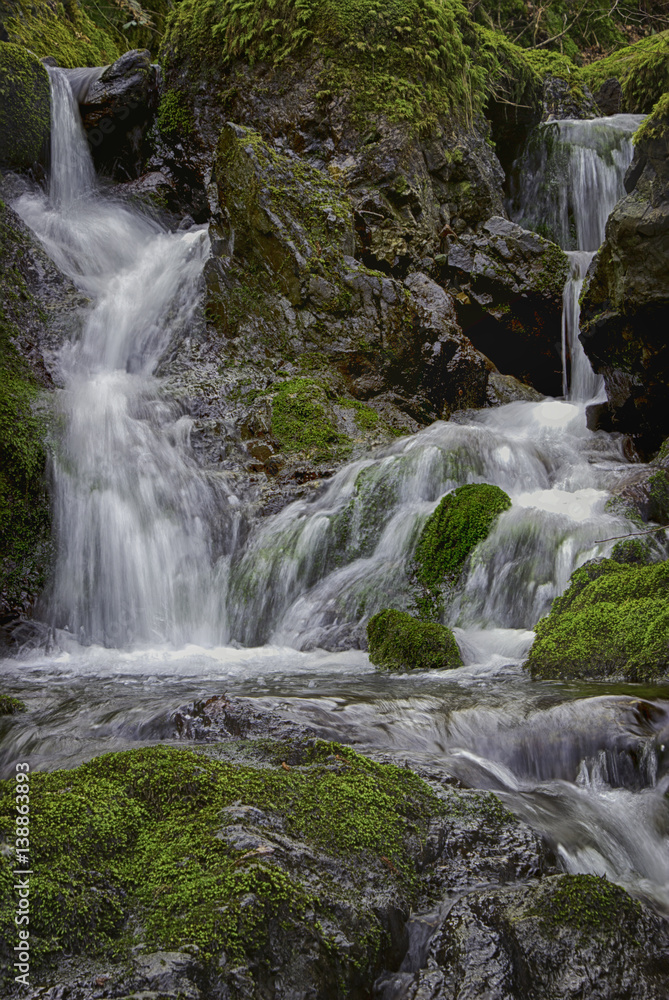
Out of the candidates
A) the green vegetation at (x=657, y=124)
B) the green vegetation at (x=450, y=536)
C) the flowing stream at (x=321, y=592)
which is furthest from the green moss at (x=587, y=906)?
the green vegetation at (x=657, y=124)

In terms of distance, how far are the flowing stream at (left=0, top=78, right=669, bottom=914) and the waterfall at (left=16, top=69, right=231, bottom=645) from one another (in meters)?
0.03

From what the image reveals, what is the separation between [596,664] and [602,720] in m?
1.39

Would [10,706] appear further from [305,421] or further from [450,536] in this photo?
[305,421]

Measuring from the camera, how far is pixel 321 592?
7.53 m

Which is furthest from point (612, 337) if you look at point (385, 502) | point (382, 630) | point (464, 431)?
point (382, 630)

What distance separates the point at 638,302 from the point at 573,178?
833 centimetres

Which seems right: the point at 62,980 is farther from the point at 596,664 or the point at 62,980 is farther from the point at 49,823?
the point at 596,664

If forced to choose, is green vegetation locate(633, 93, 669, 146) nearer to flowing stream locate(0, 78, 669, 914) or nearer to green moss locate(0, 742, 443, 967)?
flowing stream locate(0, 78, 669, 914)

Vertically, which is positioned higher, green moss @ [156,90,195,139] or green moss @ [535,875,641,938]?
green moss @ [156,90,195,139]

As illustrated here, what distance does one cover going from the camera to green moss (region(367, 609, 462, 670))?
5836 millimetres

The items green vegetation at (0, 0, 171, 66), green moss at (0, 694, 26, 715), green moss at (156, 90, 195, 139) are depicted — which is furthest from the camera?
green vegetation at (0, 0, 171, 66)

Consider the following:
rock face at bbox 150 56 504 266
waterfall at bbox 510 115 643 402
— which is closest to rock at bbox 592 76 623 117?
waterfall at bbox 510 115 643 402

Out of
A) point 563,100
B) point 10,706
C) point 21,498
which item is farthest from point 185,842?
point 563,100

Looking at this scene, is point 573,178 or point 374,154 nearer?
point 374,154
